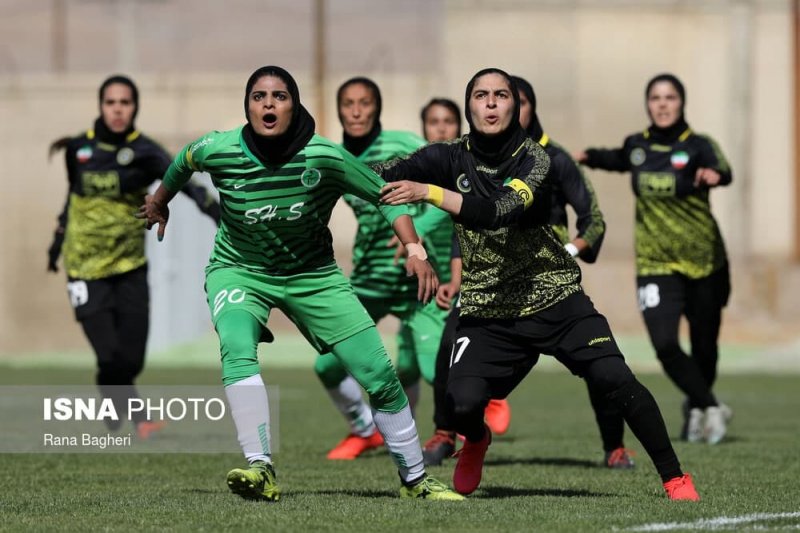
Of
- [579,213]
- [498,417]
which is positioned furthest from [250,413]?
[498,417]

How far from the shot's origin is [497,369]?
7914mm

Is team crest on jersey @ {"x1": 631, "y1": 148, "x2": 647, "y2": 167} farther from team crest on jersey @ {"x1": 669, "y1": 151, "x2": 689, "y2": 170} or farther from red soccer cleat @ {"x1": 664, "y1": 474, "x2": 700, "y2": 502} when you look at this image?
red soccer cleat @ {"x1": 664, "y1": 474, "x2": 700, "y2": 502}

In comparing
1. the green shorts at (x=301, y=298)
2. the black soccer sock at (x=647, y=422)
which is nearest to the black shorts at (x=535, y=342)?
the black soccer sock at (x=647, y=422)

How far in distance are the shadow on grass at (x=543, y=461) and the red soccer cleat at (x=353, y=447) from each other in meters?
0.80

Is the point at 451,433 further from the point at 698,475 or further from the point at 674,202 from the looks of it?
the point at 674,202

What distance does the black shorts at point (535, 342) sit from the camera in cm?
786

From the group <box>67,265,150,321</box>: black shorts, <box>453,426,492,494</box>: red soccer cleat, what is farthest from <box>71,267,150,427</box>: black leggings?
<box>453,426,492,494</box>: red soccer cleat

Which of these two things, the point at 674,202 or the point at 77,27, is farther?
the point at 77,27

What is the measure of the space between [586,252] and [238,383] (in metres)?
2.40

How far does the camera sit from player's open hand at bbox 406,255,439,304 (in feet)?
24.9

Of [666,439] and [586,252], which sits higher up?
[586,252]

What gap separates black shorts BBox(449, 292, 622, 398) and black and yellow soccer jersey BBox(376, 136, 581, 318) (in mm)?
53

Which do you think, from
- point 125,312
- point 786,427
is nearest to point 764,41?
point 786,427

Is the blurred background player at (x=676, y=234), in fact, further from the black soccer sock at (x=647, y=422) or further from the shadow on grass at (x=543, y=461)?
the black soccer sock at (x=647, y=422)
